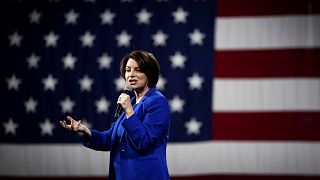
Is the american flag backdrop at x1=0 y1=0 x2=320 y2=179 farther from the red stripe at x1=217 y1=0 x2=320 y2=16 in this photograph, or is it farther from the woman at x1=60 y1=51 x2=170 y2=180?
the woman at x1=60 y1=51 x2=170 y2=180

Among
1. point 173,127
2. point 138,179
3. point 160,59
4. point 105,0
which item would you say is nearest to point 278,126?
point 173,127

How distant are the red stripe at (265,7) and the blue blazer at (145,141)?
6.63 ft

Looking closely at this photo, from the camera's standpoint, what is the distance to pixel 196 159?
3.48 m

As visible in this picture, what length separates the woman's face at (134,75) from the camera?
1.69 metres

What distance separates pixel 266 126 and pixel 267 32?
69 cm

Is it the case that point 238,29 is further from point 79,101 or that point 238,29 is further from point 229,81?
point 79,101

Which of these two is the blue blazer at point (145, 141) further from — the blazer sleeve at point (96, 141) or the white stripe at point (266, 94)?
the white stripe at point (266, 94)

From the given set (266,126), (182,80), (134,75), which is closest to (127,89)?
(134,75)

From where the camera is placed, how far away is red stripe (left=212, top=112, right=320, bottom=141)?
3363 millimetres

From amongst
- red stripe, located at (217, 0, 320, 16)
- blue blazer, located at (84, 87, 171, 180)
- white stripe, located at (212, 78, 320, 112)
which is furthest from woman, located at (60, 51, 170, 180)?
red stripe, located at (217, 0, 320, 16)

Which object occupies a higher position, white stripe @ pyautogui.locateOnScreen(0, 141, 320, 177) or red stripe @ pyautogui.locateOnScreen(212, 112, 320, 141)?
red stripe @ pyautogui.locateOnScreen(212, 112, 320, 141)

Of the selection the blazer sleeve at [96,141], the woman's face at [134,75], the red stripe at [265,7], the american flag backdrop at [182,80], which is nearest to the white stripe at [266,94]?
the american flag backdrop at [182,80]

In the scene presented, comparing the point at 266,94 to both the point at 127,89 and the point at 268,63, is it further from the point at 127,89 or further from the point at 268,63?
the point at 127,89

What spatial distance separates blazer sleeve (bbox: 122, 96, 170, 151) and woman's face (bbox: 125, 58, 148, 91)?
90mm
